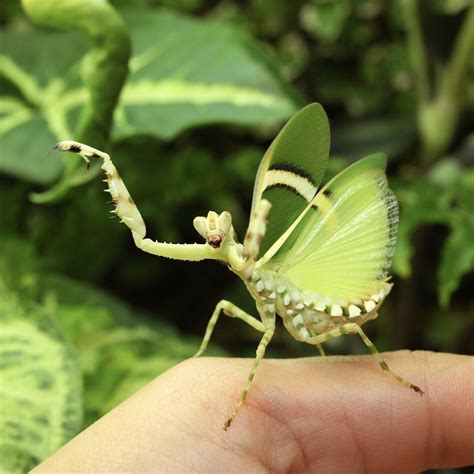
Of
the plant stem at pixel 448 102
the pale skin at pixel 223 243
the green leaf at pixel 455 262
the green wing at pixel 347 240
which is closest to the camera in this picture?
the pale skin at pixel 223 243

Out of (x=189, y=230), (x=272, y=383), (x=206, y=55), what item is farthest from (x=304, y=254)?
(x=189, y=230)

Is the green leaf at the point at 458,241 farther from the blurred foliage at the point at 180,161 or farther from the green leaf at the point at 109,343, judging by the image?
the green leaf at the point at 109,343

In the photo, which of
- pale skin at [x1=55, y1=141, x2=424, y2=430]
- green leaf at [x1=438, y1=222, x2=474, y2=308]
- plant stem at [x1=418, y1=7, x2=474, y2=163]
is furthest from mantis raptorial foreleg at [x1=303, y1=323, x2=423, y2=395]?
plant stem at [x1=418, y1=7, x2=474, y2=163]

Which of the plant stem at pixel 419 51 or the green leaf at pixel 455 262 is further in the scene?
the plant stem at pixel 419 51

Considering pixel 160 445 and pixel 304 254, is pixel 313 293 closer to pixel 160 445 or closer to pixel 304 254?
pixel 304 254

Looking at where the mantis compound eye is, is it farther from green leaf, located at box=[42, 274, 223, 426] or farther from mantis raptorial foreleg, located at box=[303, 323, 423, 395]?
green leaf, located at box=[42, 274, 223, 426]

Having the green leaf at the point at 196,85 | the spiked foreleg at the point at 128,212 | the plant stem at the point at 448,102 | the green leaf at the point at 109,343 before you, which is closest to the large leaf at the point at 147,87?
the green leaf at the point at 196,85

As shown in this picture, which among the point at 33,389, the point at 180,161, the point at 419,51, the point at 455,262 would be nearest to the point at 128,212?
the point at 33,389
